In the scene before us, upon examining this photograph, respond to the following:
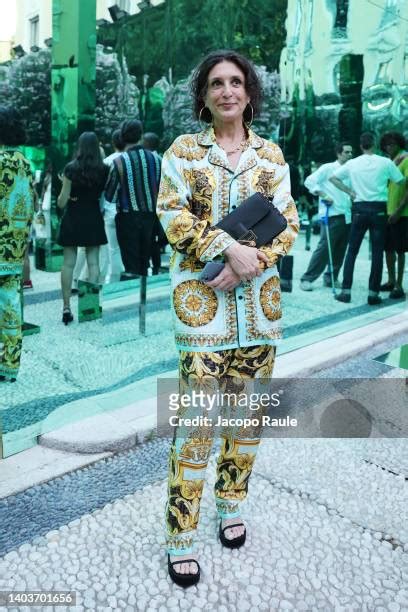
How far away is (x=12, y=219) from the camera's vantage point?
11.9ft

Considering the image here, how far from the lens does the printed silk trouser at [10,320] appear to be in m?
3.72

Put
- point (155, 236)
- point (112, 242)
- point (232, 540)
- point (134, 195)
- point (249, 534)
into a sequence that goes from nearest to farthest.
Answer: point (232, 540) → point (249, 534) → point (134, 195) → point (155, 236) → point (112, 242)

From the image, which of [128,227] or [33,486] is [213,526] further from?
[128,227]

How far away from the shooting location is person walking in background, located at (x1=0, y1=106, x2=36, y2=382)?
11.7 feet

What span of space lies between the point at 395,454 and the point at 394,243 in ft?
13.9

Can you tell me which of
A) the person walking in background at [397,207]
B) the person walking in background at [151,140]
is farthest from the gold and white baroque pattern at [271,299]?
the person walking in background at [397,207]

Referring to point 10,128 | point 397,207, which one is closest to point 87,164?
point 10,128

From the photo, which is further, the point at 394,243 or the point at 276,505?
the point at 394,243

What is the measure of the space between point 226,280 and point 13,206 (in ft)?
6.74

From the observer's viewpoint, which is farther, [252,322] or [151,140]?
[151,140]

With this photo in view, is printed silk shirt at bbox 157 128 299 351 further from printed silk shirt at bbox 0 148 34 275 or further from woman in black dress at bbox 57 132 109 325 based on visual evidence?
woman in black dress at bbox 57 132 109 325

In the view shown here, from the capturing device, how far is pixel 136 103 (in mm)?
6082

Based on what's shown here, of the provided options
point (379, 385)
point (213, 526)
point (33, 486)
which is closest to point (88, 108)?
point (379, 385)

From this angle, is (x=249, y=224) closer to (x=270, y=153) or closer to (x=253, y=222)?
(x=253, y=222)
